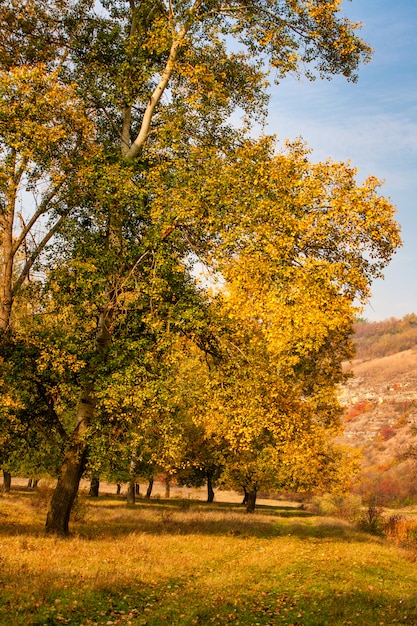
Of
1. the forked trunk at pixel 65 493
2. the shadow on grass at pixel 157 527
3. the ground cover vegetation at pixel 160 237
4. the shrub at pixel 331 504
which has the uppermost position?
the ground cover vegetation at pixel 160 237

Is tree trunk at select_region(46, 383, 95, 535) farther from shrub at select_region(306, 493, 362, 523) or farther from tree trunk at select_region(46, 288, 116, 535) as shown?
shrub at select_region(306, 493, 362, 523)

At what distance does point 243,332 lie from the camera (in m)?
14.2

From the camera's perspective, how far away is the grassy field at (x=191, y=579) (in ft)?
30.1

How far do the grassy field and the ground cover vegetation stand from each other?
2521 mm

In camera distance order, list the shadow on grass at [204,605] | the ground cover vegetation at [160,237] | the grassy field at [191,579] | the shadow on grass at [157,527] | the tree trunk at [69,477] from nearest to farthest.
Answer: the shadow on grass at [204,605], the grassy field at [191,579], the ground cover vegetation at [160,237], the tree trunk at [69,477], the shadow on grass at [157,527]

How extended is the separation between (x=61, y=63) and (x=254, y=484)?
2968 centimetres

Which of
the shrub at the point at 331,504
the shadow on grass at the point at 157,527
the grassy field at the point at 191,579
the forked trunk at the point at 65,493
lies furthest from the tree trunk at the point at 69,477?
the shrub at the point at 331,504

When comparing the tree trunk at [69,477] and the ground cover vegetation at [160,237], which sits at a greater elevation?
the ground cover vegetation at [160,237]

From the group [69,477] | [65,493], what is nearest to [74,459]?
Result: [69,477]

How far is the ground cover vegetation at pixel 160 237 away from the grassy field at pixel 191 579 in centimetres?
252

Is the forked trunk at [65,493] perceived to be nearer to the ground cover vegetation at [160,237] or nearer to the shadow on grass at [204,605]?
the ground cover vegetation at [160,237]

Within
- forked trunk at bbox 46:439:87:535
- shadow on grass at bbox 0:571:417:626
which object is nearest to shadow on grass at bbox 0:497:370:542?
forked trunk at bbox 46:439:87:535

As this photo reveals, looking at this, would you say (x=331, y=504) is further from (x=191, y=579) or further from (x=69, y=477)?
(x=191, y=579)

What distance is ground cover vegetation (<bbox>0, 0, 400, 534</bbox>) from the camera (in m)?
13.0
